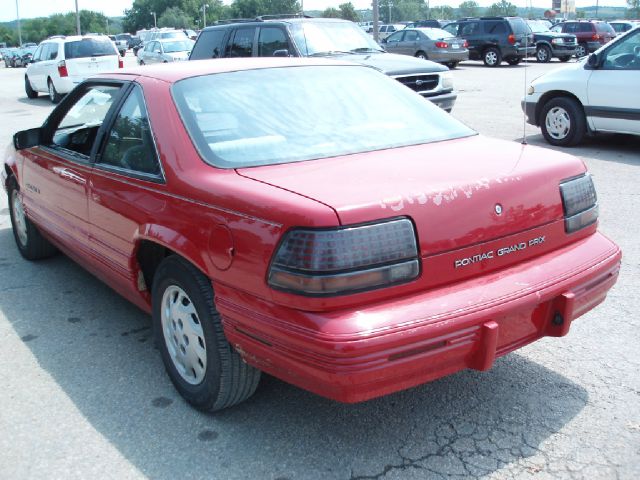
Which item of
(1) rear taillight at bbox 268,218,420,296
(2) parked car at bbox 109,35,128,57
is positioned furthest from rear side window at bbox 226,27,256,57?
(1) rear taillight at bbox 268,218,420,296

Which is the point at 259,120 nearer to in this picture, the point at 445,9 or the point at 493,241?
the point at 493,241

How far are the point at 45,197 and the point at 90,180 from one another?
3.14ft

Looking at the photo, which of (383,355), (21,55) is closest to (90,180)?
(383,355)

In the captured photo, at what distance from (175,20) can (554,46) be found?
→ 82.1 meters

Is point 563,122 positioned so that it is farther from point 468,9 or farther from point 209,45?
point 468,9

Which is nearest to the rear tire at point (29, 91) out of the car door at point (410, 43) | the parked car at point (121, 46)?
the parked car at point (121, 46)

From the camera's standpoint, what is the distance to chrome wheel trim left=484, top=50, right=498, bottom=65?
27.6 m

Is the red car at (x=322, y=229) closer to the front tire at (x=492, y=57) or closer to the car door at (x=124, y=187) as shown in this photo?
the car door at (x=124, y=187)

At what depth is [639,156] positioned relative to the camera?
29.6ft

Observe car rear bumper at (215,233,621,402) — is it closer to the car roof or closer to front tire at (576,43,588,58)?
the car roof

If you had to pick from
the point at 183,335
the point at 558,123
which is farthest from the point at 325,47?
the point at 183,335

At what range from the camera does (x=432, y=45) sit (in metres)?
26.3

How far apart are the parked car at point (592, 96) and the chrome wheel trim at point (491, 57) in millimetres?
18367

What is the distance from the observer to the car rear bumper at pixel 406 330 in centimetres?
253
